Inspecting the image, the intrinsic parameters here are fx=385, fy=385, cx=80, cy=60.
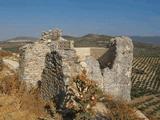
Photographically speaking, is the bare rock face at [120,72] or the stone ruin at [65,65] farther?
the bare rock face at [120,72]

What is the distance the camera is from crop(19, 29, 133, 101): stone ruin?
50.4ft

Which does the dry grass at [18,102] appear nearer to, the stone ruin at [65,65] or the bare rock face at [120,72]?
the stone ruin at [65,65]

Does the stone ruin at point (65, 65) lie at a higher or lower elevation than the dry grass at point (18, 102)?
higher

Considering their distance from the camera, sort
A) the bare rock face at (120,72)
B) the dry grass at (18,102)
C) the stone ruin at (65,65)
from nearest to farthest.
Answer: the dry grass at (18,102) < the stone ruin at (65,65) < the bare rock face at (120,72)

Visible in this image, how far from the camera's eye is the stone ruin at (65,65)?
15.4 m

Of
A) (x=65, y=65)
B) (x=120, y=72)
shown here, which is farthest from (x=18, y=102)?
(x=120, y=72)

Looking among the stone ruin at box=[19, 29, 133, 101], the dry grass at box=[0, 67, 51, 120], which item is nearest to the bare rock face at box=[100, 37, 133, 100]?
the stone ruin at box=[19, 29, 133, 101]

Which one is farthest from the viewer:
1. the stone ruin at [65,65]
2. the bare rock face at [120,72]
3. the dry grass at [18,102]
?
the bare rock face at [120,72]

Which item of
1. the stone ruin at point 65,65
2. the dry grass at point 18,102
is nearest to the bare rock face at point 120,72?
the stone ruin at point 65,65

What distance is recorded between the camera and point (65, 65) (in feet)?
49.5

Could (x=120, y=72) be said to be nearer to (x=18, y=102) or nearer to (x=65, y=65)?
(x=65, y=65)

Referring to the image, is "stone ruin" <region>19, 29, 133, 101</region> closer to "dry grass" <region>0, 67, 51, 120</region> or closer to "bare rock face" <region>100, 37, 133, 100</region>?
"bare rock face" <region>100, 37, 133, 100</region>

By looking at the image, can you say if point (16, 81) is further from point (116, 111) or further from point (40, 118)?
point (116, 111)

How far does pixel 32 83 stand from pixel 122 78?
7156 millimetres
